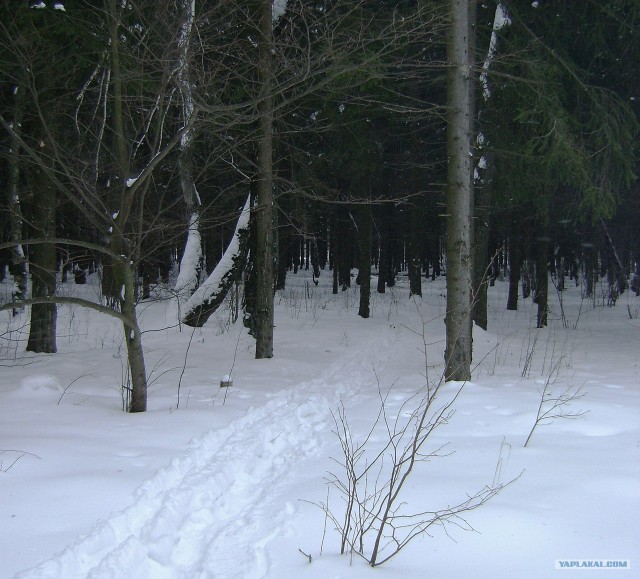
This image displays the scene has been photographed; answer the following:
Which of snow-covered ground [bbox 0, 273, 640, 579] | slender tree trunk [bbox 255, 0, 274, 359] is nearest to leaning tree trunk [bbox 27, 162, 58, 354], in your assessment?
snow-covered ground [bbox 0, 273, 640, 579]

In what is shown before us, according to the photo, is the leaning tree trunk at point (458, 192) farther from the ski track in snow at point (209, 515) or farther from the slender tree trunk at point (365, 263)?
the slender tree trunk at point (365, 263)

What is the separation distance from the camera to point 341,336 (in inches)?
492

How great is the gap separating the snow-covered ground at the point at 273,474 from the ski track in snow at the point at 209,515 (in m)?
0.01

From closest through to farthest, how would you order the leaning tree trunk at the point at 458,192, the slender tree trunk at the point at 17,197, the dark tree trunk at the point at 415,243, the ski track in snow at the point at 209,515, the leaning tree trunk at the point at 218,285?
the ski track in snow at the point at 209,515
the leaning tree trunk at the point at 458,192
the slender tree trunk at the point at 17,197
the leaning tree trunk at the point at 218,285
the dark tree trunk at the point at 415,243

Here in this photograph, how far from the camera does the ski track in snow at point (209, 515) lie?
9.50 ft

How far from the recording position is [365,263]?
16.6 meters

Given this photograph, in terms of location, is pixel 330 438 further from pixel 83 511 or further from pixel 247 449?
pixel 83 511

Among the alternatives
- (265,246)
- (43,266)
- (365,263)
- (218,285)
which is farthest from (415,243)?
(43,266)

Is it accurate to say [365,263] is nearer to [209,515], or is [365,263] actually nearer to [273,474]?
[273,474]

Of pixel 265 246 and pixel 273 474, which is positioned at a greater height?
pixel 265 246

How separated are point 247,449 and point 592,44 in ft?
36.2

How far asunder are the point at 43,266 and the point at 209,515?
6.50 metres

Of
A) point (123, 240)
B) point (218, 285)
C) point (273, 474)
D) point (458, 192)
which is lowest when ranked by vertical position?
point (273, 474)

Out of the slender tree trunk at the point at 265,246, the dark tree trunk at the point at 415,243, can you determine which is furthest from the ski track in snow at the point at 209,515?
the dark tree trunk at the point at 415,243
